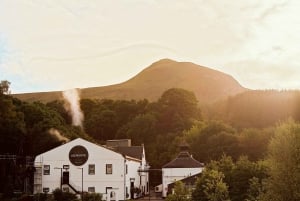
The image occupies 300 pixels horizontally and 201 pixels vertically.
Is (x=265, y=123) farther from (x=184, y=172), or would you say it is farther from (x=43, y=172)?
(x=43, y=172)

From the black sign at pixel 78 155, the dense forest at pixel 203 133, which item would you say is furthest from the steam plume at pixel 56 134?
the black sign at pixel 78 155

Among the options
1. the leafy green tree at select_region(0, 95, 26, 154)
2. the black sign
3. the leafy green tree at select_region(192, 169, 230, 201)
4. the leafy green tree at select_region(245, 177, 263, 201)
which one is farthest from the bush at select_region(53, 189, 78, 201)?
the leafy green tree at select_region(245, 177, 263, 201)

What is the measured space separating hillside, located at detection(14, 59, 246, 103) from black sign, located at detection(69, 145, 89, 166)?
9985 cm

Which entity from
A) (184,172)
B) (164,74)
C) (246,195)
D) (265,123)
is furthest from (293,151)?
(164,74)

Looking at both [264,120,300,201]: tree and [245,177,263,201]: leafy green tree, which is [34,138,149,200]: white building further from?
[264,120,300,201]: tree

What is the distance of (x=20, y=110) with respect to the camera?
66.5 m

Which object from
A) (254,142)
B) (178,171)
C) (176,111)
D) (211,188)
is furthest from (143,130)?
(211,188)

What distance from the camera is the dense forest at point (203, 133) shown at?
29250 mm

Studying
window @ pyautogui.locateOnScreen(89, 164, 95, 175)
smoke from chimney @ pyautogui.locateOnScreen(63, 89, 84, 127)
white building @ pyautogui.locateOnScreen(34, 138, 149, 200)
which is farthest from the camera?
smoke from chimney @ pyautogui.locateOnScreen(63, 89, 84, 127)

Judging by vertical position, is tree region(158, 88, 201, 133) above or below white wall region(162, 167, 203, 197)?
above

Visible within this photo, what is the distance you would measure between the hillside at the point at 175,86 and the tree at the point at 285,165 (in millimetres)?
132564

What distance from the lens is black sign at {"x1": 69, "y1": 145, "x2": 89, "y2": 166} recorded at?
59938 mm

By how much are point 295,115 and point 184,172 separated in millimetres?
26323

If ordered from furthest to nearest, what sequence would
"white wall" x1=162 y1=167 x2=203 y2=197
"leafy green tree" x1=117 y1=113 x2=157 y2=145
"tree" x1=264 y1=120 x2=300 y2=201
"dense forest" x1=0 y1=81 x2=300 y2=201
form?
1. "leafy green tree" x1=117 y1=113 x2=157 y2=145
2. "white wall" x1=162 y1=167 x2=203 y2=197
3. "dense forest" x1=0 y1=81 x2=300 y2=201
4. "tree" x1=264 y1=120 x2=300 y2=201
